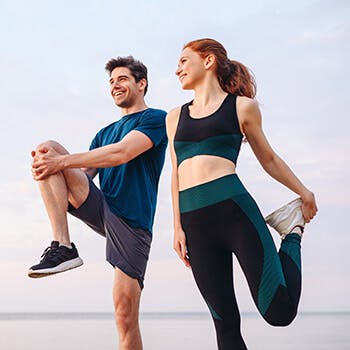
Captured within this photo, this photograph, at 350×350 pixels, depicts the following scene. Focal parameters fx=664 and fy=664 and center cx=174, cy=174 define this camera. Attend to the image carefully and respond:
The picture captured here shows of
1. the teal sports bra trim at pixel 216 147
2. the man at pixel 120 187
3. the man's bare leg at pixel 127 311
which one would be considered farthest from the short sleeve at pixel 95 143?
the teal sports bra trim at pixel 216 147

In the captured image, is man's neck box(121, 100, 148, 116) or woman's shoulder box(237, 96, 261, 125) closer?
woman's shoulder box(237, 96, 261, 125)

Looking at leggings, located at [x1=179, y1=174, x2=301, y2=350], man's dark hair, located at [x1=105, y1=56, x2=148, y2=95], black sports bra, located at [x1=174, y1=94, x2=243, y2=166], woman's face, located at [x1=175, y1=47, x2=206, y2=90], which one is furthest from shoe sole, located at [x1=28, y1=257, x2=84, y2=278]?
man's dark hair, located at [x1=105, y1=56, x2=148, y2=95]

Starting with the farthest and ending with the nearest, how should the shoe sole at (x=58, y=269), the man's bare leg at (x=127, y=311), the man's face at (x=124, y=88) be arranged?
the man's face at (x=124, y=88) < the man's bare leg at (x=127, y=311) < the shoe sole at (x=58, y=269)

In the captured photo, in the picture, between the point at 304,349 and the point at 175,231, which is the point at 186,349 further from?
the point at 175,231

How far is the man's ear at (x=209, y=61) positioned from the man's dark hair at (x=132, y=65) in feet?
3.83

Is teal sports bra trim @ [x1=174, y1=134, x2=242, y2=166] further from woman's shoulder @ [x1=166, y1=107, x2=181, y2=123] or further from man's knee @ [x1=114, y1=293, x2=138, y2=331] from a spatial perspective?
man's knee @ [x1=114, y1=293, x2=138, y2=331]

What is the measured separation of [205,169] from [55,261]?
1047mm

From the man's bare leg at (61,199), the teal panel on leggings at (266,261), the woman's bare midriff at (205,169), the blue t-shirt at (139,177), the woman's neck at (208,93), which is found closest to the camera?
the teal panel on leggings at (266,261)

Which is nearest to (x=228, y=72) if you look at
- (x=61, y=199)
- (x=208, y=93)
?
(x=208, y=93)

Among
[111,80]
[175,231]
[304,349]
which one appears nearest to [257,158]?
[175,231]

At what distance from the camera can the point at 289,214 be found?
10.8 ft

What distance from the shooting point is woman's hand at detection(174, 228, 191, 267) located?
3.18 metres

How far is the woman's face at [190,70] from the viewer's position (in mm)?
3318

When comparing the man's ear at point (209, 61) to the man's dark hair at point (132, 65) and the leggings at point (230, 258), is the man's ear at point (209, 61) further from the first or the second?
the man's dark hair at point (132, 65)
